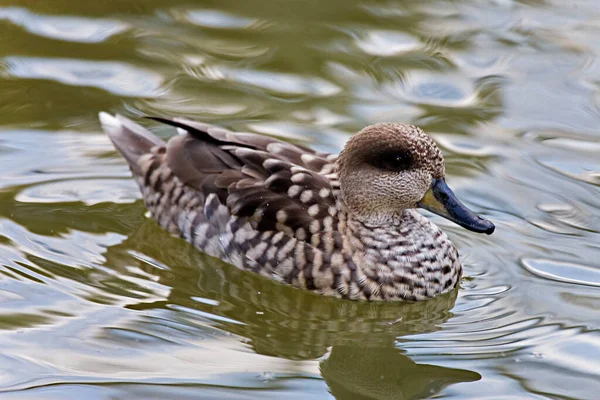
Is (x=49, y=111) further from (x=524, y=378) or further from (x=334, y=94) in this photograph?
(x=524, y=378)

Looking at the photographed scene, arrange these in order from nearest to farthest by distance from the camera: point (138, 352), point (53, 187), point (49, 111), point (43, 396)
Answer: point (43, 396) < point (138, 352) < point (53, 187) < point (49, 111)

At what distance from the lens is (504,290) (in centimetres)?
771

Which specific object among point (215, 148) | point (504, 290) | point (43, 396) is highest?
point (215, 148)

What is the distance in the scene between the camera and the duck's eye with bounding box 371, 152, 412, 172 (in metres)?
7.52

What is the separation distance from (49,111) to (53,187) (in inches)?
57.7

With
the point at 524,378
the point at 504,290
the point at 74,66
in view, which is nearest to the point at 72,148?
the point at 74,66

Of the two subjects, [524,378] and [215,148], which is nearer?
[524,378]

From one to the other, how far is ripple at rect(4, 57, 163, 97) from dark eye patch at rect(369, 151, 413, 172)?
351cm

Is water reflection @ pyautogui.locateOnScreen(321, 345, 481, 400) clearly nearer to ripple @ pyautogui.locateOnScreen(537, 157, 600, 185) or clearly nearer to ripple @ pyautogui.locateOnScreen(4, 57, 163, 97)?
ripple @ pyautogui.locateOnScreen(537, 157, 600, 185)

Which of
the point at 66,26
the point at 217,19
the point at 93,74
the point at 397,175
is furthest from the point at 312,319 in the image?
the point at 66,26

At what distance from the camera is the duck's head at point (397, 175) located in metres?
7.49

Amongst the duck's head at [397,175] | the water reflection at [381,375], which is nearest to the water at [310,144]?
the water reflection at [381,375]

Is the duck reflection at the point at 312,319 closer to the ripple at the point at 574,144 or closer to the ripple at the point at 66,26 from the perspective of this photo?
the ripple at the point at 574,144

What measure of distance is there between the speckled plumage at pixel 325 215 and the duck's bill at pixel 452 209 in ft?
0.31
